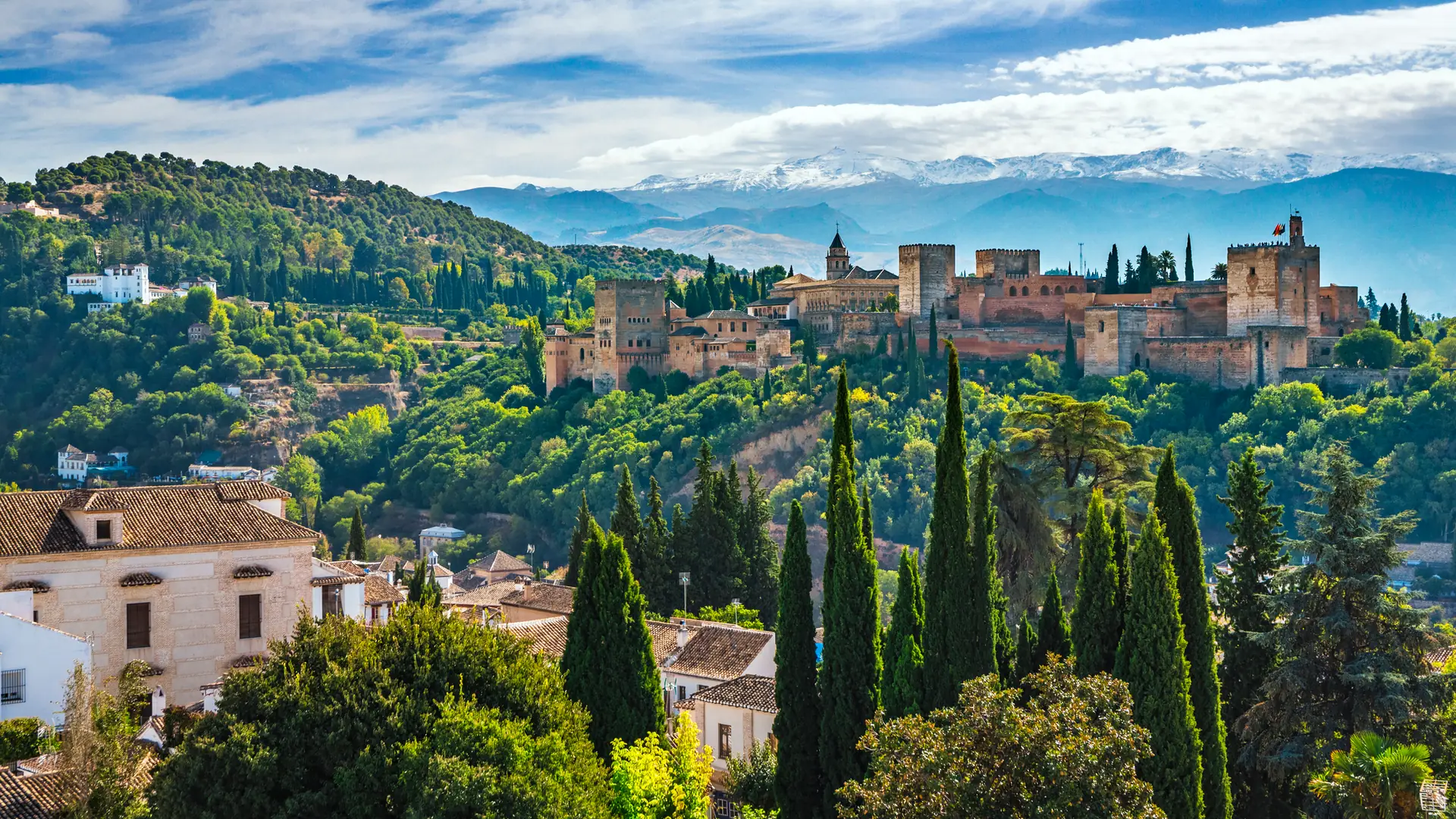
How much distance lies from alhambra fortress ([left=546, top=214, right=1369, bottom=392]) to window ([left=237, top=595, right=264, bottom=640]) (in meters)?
54.5

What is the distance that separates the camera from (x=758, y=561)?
45.1 metres

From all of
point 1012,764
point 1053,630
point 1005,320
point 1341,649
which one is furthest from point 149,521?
point 1005,320

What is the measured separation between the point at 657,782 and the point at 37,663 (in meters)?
8.48

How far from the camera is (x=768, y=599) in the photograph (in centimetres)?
4425

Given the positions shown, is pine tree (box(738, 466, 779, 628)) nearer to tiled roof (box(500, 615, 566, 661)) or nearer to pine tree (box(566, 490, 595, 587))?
pine tree (box(566, 490, 595, 587))

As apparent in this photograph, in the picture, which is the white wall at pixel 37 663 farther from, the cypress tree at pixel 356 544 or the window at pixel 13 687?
the cypress tree at pixel 356 544

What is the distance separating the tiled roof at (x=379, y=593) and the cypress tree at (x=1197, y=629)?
52.7 ft

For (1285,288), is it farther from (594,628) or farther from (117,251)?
(117,251)

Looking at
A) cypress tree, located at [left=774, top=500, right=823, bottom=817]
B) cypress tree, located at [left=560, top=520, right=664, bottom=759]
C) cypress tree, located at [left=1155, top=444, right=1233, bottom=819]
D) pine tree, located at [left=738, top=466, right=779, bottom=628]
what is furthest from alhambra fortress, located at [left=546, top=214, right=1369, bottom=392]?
cypress tree, located at [left=560, top=520, right=664, bottom=759]

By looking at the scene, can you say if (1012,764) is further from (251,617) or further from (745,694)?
(251,617)

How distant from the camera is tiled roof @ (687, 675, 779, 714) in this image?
27.1m

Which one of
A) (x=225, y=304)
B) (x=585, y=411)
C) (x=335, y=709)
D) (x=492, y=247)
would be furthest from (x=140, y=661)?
(x=492, y=247)

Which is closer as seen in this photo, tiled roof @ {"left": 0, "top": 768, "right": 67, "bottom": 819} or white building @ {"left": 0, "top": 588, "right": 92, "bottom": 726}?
tiled roof @ {"left": 0, "top": 768, "right": 67, "bottom": 819}

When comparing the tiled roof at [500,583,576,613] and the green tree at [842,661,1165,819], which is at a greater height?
the green tree at [842,661,1165,819]
